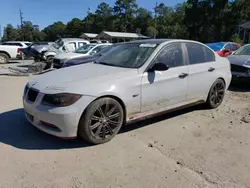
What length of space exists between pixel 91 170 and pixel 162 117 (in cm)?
233

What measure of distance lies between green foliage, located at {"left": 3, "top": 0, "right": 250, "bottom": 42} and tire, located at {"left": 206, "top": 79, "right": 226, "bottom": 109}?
97.8 feet

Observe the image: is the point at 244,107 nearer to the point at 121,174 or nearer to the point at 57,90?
the point at 121,174

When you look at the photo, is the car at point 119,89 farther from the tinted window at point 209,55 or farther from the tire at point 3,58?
the tire at point 3,58

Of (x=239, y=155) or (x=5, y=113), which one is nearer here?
(x=239, y=155)

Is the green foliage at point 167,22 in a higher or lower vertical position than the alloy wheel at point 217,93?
higher

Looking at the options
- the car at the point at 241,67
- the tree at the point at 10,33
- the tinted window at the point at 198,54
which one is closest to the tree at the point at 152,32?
the tree at the point at 10,33

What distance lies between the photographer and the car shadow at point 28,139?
11.8 ft

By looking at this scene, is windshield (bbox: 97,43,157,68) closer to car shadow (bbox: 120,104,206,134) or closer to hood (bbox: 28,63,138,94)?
hood (bbox: 28,63,138,94)

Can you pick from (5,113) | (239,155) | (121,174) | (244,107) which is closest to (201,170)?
(239,155)

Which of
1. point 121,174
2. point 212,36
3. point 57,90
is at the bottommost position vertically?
point 121,174

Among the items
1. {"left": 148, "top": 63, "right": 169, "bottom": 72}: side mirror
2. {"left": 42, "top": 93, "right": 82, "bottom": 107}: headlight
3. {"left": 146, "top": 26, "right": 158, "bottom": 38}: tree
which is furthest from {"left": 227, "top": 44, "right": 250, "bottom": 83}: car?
{"left": 146, "top": 26, "right": 158, "bottom": 38}: tree

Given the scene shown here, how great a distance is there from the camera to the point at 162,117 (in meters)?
4.93

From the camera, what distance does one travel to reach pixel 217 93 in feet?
18.1

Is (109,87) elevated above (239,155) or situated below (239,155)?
above
